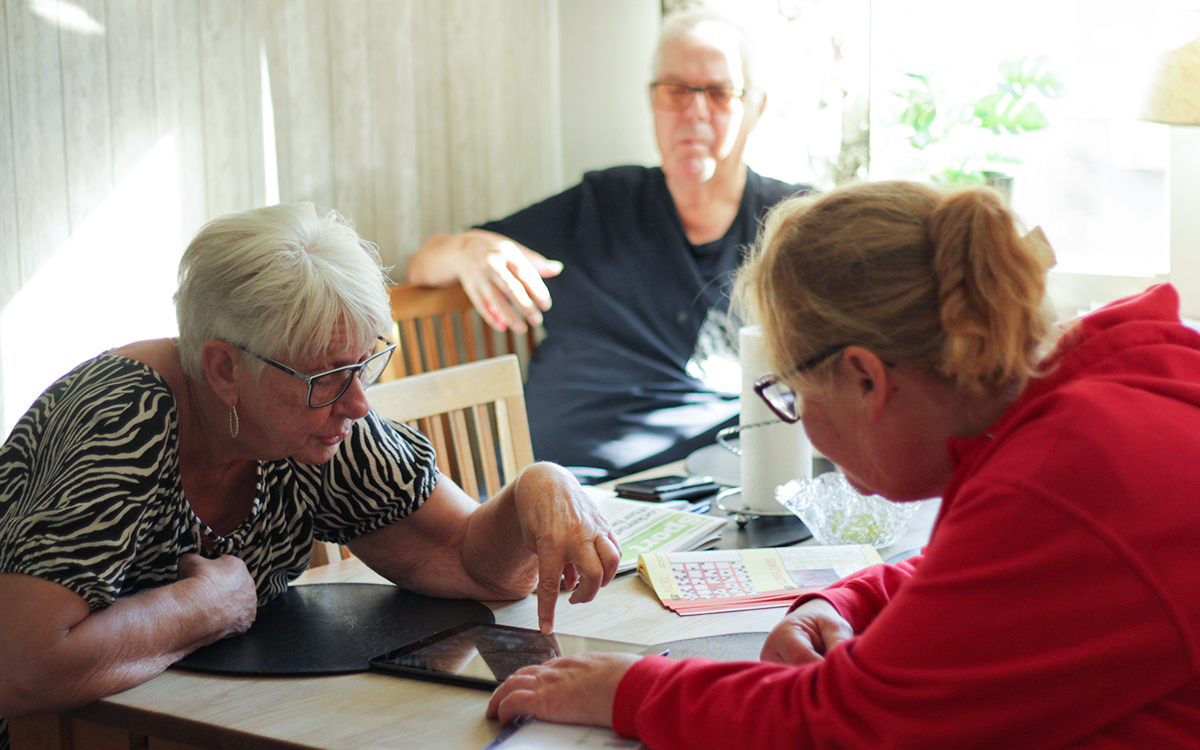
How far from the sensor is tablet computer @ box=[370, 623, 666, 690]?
1.06 meters

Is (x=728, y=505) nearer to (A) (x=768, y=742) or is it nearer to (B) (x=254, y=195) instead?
(A) (x=768, y=742)

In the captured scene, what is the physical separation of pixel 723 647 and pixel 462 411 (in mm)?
902

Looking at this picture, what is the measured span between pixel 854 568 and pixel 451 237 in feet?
5.81

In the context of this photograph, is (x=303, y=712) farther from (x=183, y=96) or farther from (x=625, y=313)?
(x=625, y=313)

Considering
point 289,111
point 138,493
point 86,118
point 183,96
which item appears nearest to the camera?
point 138,493

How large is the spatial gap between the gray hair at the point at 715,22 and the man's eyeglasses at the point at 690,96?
7cm

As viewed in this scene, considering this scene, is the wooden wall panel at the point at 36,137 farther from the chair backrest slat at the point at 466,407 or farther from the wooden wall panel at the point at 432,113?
the wooden wall panel at the point at 432,113

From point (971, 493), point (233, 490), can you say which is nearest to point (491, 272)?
point (233, 490)

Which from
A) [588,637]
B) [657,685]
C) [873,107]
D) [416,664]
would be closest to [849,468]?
[657,685]

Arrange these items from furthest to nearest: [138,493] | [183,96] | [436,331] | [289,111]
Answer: [436,331]
[289,111]
[183,96]
[138,493]

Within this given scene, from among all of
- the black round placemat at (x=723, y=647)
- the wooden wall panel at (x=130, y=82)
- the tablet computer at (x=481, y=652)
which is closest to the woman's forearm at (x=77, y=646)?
the tablet computer at (x=481, y=652)

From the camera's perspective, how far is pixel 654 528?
5.06ft

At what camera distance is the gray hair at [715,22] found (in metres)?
2.86

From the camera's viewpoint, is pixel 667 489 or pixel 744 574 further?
pixel 667 489
